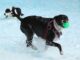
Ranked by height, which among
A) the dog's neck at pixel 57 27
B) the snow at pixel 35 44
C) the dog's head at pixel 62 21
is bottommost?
the snow at pixel 35 44

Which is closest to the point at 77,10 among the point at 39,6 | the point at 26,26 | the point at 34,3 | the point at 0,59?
the point at 39,6

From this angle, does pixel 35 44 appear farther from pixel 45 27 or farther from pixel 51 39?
pixel 51 39

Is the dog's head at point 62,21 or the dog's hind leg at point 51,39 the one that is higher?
the dog's head at point 62,21

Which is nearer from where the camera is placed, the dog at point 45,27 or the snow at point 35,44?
the dog at point 45,27

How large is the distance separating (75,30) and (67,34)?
0.54 m

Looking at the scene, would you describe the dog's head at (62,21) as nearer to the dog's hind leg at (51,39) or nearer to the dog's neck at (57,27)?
the dog's neck at (57,27)

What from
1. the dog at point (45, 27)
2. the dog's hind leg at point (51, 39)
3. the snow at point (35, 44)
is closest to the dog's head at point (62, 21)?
the dog at point (45, 27)

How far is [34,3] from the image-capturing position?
15.8 m

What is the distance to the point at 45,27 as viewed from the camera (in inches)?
237

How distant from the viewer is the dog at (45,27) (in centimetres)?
568

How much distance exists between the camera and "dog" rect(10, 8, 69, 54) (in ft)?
18.6

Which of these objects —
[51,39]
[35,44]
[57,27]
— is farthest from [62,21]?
[35,44]

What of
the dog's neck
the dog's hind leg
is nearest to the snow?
the dog's hind leg

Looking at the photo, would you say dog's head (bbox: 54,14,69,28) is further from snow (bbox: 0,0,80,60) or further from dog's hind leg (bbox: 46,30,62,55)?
snow (bbox: 0,0,80,60)
